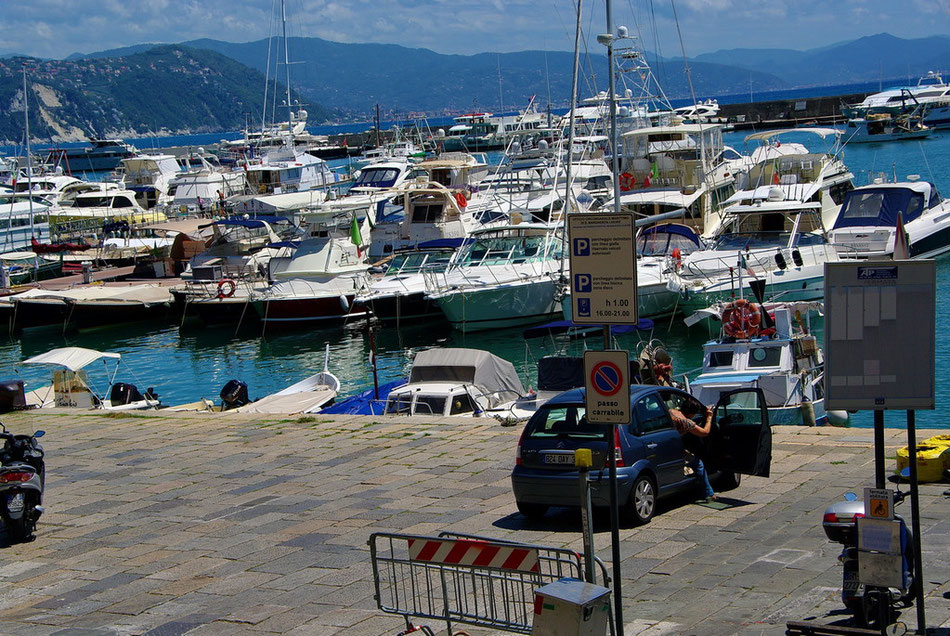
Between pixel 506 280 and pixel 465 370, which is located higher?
pixel 506 280

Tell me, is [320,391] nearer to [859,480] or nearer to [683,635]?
[859,480]

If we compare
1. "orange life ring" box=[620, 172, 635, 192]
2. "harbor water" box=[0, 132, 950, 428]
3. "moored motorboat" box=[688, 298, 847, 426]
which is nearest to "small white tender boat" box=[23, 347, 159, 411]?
"harbor water" box=[0, 132, 950, 428]

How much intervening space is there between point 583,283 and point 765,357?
14467 mm

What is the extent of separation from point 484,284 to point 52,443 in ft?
65.4

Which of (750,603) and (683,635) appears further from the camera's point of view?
(750,603)

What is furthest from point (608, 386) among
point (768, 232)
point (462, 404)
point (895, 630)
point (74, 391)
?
point (768, 232)

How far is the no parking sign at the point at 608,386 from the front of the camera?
757cm

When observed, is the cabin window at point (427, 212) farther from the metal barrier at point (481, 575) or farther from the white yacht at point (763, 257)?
the metal barrier at point (481, 575)

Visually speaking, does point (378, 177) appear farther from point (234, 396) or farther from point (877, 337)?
point (877, 337)

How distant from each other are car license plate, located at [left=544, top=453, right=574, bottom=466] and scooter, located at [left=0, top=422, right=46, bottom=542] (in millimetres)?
5543

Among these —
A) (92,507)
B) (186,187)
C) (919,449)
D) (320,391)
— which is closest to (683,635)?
(919,449)

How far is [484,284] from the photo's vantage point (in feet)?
121

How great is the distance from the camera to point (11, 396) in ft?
65.9

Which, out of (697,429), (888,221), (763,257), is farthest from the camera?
(888,221)
